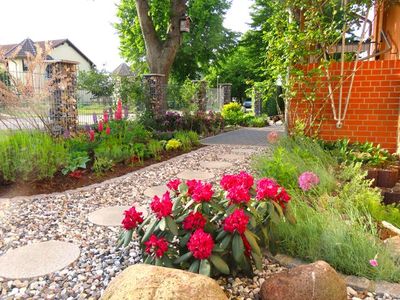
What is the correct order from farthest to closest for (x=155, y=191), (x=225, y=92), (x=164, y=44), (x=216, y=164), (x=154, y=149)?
(x=225, y=92) < (x=164, y=44) < (x=154, y=149) < (x=216, y=164) < (x=155, y=191)

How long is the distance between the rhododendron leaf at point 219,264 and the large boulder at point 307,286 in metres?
0.23

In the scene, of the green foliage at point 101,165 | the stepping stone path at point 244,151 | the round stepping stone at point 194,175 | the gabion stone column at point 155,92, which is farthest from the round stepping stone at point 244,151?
the gabion stone column at point 155,92

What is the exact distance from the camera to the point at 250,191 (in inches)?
85.9

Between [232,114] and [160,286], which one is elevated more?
[232,114]

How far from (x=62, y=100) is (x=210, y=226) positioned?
20.9ft

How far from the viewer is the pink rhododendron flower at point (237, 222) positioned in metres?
1.77

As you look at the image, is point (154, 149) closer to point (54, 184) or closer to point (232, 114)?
point (54, 184)

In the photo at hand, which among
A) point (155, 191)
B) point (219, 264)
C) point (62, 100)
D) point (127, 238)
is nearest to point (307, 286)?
point (219, 264)

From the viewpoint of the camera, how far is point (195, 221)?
1.89 m

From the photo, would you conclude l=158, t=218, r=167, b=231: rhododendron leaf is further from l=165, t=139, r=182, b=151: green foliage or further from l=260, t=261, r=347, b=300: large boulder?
l=165, t=139, r=182, b=151: green foliage

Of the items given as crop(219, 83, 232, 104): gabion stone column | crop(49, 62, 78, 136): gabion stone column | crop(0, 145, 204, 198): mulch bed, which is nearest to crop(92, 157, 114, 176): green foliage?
crop(0, 145, 204, 198): mulch bed

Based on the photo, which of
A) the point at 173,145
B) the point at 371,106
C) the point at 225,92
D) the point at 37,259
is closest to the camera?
the point at 37,259

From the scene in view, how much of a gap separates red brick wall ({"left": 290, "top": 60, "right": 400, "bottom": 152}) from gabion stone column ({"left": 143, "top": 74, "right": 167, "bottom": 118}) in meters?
5.60

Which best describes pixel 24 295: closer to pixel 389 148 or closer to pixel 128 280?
pixel 128 280
